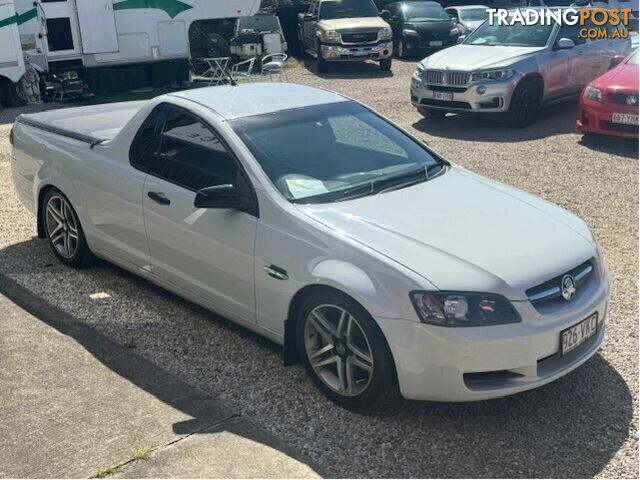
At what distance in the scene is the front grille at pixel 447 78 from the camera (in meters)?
12.0

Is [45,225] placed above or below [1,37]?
below

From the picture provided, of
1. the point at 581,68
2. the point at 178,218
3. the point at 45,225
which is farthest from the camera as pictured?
the point at 581,68

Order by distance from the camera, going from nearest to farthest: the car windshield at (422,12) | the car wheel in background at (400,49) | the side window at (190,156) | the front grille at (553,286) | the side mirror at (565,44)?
the front grille at (553,286)
the side window at (190,156)
the side mirror at (565,44)
the car wheel in background at (400,49)
the car windshield at (422,12)

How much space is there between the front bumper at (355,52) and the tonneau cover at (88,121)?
478 inches

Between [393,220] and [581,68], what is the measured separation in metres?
9.69

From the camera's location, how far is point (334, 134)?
206 inches

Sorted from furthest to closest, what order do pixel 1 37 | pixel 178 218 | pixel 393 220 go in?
pixel 1 37 < pixel 178 218 < pixel 393 220

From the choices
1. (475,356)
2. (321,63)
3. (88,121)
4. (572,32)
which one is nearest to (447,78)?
(572,32)

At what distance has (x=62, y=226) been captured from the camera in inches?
252

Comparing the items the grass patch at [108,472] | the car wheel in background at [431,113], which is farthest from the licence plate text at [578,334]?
the car wheel in background at [431,113]

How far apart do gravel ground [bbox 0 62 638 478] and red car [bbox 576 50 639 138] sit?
284 centimetres

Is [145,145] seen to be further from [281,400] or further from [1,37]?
[1,37]

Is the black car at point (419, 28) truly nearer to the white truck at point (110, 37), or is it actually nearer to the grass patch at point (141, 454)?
the white truck at point (110, 37)

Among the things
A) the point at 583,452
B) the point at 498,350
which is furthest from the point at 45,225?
the point at 583,452
